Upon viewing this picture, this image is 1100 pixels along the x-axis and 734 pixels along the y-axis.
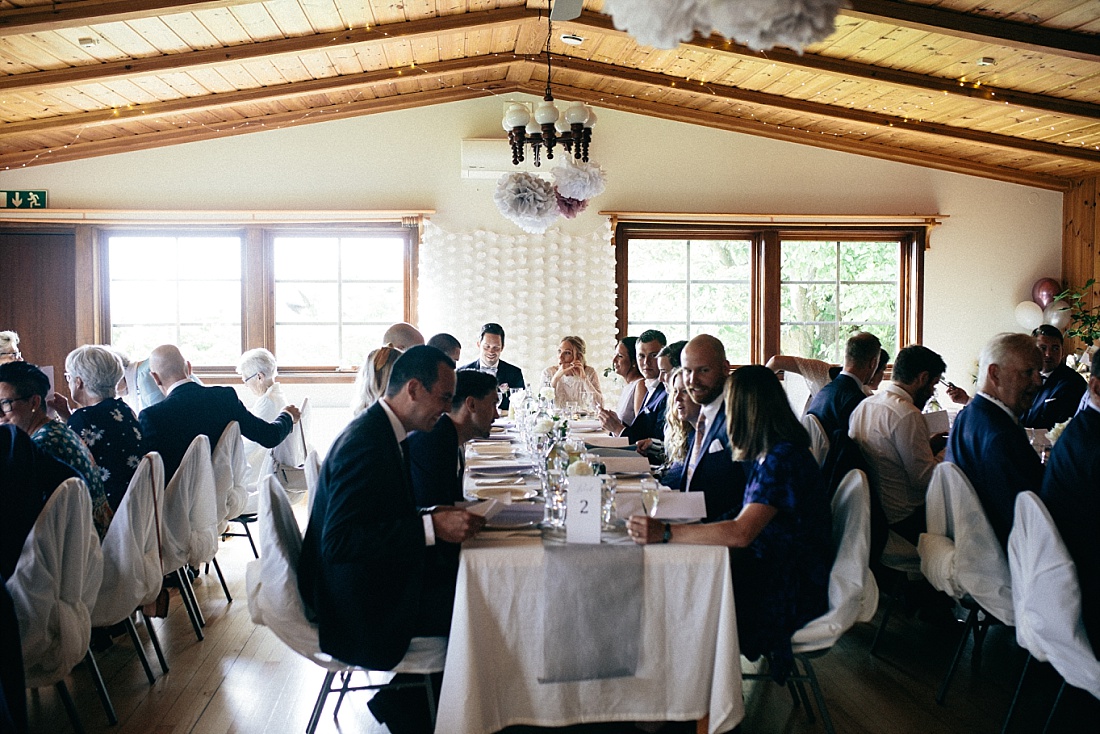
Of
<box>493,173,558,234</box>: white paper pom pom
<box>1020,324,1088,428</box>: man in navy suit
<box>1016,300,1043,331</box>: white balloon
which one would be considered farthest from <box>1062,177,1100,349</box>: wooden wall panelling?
<box>493,173,558,234</box>: white paper pom pom

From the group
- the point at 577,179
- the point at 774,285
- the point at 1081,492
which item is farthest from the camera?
the point at 774,285

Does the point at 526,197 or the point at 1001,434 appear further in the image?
the point at 526,197

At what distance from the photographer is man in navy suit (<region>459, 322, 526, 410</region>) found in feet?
22.3

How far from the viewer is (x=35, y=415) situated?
10.2ft

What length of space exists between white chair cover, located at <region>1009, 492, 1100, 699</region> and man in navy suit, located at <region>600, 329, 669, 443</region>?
2.49 m

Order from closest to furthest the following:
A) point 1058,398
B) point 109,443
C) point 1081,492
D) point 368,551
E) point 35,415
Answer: point 368,551
point 1081,492
point 35,415
point 109,443
point 1058,398

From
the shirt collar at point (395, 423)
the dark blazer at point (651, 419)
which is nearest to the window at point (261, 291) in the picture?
the dark blazer at point (651, 419)

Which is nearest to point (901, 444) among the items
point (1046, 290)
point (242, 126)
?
point (1046, 290)

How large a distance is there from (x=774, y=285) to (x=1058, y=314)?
8.68ft

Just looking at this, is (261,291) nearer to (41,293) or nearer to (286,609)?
(41,293)

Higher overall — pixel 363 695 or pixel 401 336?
pixel 401 336

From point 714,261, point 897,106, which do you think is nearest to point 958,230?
point 897,106

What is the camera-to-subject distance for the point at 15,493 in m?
2.58

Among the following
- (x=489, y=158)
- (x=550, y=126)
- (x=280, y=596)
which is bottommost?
(x=280, y=596)
